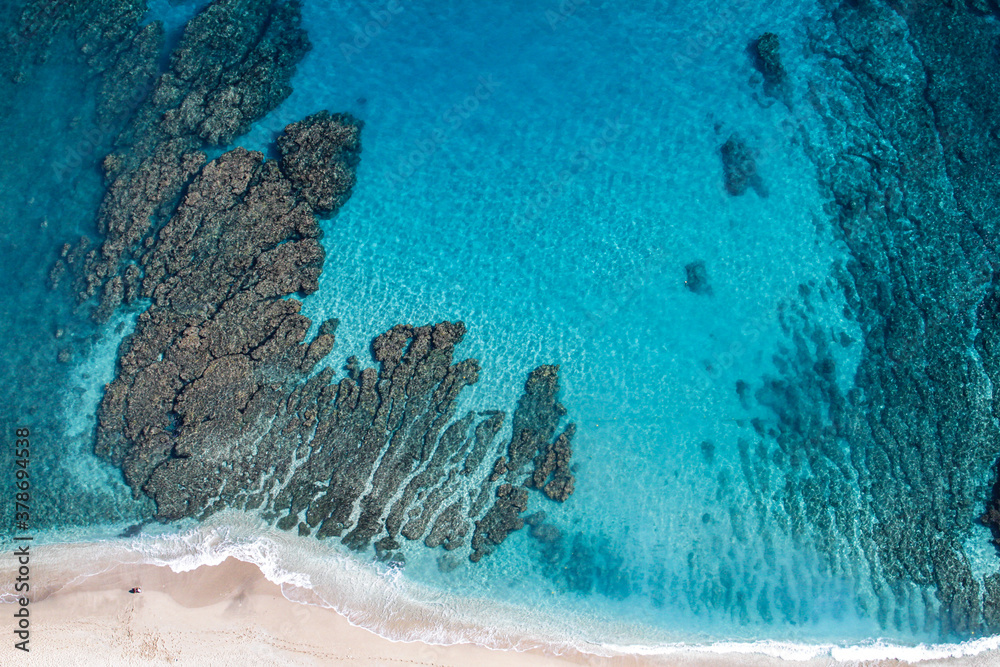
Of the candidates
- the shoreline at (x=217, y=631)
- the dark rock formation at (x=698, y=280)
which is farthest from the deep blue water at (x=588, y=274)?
the shoreline at (x=217, y=631)

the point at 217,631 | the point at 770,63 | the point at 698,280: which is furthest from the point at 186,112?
the point at 770,63

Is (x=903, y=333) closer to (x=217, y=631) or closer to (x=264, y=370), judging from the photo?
(x=264, y=370)

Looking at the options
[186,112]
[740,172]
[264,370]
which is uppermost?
[186,112]

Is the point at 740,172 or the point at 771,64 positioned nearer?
the point at 740,172

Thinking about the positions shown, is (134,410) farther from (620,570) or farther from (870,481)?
(870,481)

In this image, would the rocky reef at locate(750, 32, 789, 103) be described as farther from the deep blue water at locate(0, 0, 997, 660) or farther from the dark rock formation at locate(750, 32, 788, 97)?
the deep blue water at locate(0, 0, 997, 660)

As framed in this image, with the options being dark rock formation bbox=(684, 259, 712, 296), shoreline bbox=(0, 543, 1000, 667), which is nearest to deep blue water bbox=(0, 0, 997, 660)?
dark rock formation bbox=(684, 259, 712, 296)
